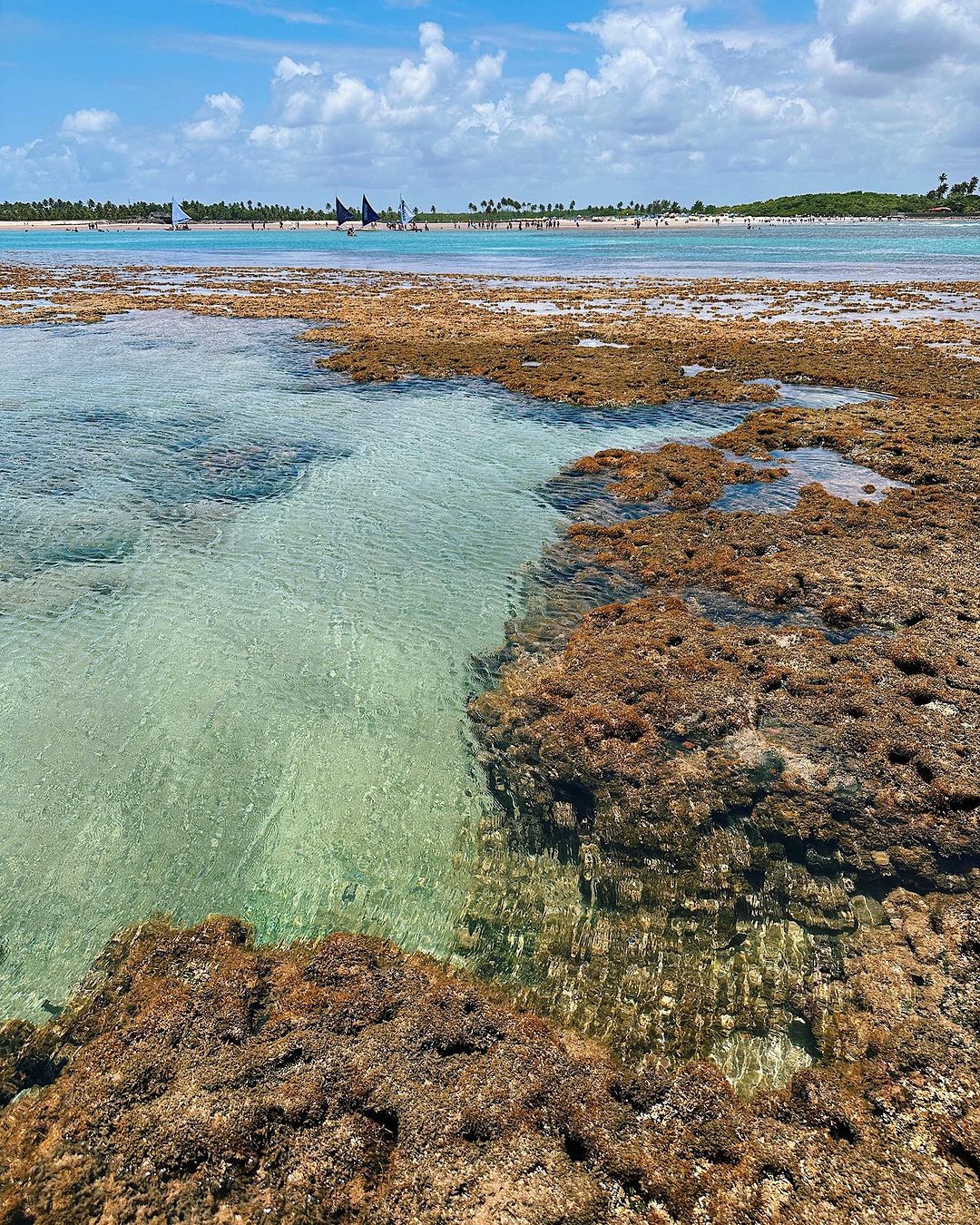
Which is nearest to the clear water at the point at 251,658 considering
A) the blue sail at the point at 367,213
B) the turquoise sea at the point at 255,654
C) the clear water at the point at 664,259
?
the turquoise sea at the point at 255,654

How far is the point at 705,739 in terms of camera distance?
10.6 metres

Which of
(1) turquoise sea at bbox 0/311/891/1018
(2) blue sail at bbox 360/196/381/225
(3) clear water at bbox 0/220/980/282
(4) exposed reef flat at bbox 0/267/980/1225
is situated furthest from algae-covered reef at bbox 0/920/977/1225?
(2) blue sail at bbox 360/196/381/225

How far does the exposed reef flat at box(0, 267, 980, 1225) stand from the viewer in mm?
5320

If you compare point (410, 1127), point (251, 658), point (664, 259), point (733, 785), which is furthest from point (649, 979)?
point (664, 259)

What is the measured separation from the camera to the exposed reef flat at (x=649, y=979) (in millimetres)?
5320

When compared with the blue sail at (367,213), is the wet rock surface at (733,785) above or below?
below

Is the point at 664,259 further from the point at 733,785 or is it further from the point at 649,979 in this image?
the point at 649,979

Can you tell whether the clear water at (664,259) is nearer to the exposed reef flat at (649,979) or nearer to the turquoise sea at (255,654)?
the turquoise sea at (255,654)

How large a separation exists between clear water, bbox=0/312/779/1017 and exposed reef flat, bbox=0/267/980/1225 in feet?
2.97

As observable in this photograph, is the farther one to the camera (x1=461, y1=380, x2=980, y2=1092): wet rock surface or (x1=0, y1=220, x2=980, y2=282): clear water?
(x1=0, y1=220, x2=980, y2=282): clear water

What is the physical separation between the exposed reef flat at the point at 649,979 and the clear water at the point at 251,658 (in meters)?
0.91

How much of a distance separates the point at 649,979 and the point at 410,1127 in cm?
287

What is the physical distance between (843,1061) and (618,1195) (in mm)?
2569

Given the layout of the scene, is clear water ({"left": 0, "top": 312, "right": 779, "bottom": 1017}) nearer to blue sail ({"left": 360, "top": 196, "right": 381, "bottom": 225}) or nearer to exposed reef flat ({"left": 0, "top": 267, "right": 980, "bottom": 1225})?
exposed reef flat ({"left": 0, "top": 267, "right": 980, "bottom": 1225})
